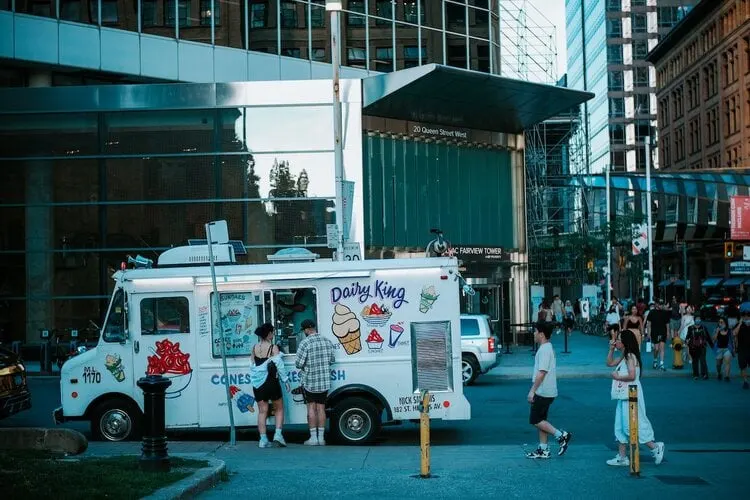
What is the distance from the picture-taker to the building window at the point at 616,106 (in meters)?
129

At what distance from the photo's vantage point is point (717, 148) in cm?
9706

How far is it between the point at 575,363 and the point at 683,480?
767 inches

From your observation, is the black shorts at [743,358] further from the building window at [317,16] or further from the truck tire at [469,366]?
the building window at [317,16]

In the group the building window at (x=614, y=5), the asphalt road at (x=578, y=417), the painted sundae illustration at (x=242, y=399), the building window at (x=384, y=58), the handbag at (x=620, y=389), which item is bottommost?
the asphalt road at (x=578, y=417)

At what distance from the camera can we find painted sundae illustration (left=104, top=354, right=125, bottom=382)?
15.8m

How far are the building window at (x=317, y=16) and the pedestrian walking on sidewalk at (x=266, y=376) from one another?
22869 millimetres

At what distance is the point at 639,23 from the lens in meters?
127

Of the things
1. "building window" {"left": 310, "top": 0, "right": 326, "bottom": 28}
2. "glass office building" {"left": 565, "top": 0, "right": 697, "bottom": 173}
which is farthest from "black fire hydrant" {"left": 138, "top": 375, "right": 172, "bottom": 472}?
"glass office building" {"left": 565, "top": 0, "right": 697, "bottom": 173}

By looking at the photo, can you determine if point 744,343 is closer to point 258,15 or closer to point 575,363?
point 575,363

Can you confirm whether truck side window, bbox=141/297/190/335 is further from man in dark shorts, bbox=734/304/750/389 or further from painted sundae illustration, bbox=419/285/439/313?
man in dark shorts, bbox=734/304/750/389

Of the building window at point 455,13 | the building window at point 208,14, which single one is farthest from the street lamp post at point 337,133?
the building window at point 455,13

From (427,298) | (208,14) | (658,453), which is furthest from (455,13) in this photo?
(658,453)

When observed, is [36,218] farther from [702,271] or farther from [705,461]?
[702,271]

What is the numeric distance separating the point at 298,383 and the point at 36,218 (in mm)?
21354
